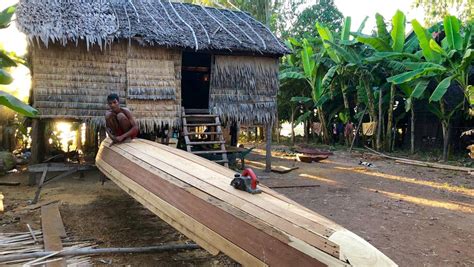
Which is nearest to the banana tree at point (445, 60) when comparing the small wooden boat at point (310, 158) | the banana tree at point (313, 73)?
the small wooden boat at point (310, 158)

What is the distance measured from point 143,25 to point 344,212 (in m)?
6.06

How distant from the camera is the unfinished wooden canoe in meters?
2.11

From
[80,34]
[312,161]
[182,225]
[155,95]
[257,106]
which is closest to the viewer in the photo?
[182,225]

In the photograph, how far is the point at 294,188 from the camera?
833 centimetres

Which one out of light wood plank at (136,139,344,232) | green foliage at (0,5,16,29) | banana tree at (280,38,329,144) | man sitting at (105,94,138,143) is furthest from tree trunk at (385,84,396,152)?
green foliage at (0,5,16,29)

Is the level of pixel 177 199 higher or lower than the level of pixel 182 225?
higher

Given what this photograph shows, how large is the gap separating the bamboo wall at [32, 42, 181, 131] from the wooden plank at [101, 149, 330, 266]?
201 inches

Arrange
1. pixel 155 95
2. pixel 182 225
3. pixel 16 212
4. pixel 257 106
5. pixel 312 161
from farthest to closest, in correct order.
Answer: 1. pixel 312 161
2. pixel 257 106
3. pixel 155 95
4. pixel 16 212
5. pixel 182 225

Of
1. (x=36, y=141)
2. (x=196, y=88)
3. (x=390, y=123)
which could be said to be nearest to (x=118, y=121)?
(x=36, y=141)

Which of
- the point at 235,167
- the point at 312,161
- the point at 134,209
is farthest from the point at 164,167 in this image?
the point at 312,161

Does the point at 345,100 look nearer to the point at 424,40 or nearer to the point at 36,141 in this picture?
the point at 424,40

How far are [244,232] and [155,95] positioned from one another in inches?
270

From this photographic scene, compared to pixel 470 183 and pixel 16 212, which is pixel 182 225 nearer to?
pixel 16 212

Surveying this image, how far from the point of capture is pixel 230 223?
260cm
